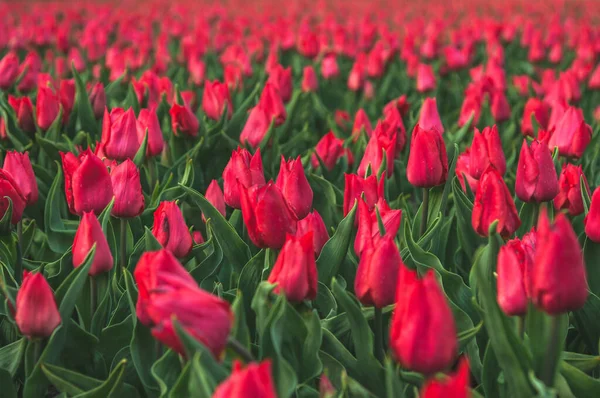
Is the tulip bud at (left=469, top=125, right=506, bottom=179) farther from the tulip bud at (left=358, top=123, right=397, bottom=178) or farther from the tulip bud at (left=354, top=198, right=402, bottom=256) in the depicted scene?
the tulip bud at (left=354, top=198, right=402, bottom=256)

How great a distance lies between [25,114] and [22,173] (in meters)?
1.01

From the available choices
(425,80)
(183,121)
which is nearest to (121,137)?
(183,121)

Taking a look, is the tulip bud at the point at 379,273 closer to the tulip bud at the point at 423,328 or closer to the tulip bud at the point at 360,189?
the tulip bud at the point at 423,328

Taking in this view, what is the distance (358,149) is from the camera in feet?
9.27

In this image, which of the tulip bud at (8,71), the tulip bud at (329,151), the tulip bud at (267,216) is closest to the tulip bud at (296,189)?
the tulip bud at (267,216)

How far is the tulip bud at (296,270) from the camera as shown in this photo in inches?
52.2

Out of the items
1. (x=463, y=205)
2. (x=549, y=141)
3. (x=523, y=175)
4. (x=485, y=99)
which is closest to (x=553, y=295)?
(x=523, y=175)

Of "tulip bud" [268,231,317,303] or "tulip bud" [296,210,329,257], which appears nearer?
"tulip bud" [268,231,317,303]

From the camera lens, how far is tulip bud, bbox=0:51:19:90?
3.41 m

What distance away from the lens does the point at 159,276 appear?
1104 mm

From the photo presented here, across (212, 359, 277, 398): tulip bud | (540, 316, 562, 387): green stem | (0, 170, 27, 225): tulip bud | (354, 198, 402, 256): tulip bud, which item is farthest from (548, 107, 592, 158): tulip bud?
(212, 359, 277, 398): tulip bud

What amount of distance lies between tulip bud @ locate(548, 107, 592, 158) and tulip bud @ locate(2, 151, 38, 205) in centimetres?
161

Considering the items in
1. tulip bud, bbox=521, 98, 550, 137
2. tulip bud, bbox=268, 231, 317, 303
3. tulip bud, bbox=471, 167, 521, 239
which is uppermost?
tulip bud, bbox=268, 231, 317, 303

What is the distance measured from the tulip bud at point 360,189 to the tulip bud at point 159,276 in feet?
2.60
